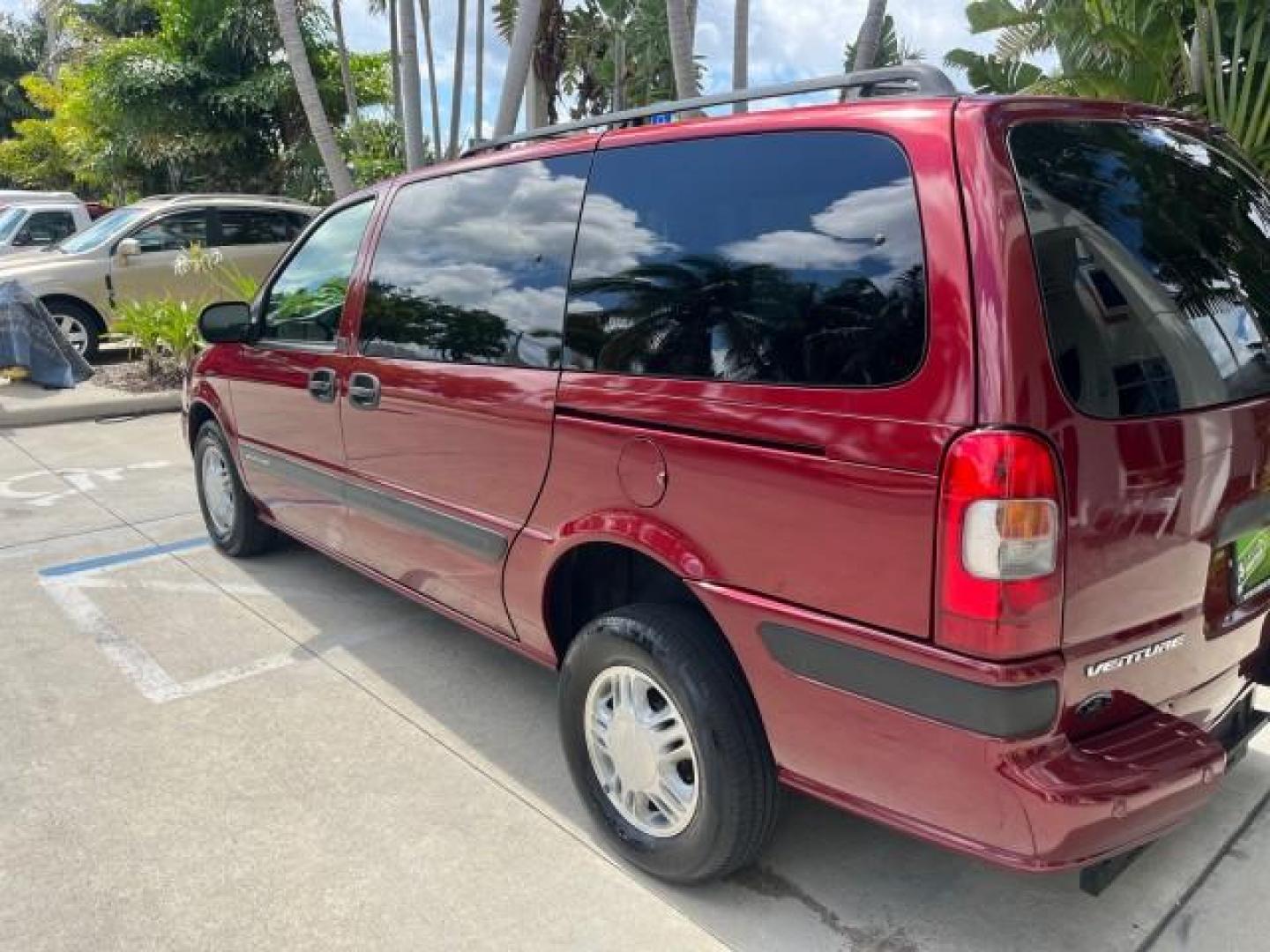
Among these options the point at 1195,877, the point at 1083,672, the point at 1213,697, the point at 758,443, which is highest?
the point at 758,443

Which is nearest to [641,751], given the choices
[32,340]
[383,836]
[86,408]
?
[383,836]

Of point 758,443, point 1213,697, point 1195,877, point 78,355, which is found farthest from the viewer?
point 78,355

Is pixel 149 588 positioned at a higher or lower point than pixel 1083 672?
lower

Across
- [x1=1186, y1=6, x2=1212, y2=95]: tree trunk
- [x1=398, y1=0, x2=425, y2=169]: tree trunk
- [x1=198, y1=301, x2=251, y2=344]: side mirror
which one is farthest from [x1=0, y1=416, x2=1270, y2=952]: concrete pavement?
[x1=398, y1=0, x2=425, y2=169]: tree trunk

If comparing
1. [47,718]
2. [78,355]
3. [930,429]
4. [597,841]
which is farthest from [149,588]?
[78,355]

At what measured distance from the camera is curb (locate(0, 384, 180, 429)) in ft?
28.6

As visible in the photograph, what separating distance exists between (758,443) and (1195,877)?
1671 mm

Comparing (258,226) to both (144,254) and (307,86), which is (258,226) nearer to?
(144,254)

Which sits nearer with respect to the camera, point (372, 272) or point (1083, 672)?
point (1083, 672)

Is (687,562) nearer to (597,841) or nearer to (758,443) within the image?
(758,443)

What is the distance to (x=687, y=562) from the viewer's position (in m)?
2.40

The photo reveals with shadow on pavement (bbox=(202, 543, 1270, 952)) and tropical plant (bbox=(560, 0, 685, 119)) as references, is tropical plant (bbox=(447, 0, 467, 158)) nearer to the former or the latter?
tropical plant (bbox=(560, 0, 685, 119))

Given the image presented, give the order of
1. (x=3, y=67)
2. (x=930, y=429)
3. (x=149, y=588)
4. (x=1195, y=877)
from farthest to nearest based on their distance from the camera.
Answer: (x=3, y=67) < (x=149, y=588) < (x=1195, y=877) < (x=930, y=429)

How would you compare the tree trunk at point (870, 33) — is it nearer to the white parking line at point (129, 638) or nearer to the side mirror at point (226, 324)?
the side mirror at point (226, 324)
